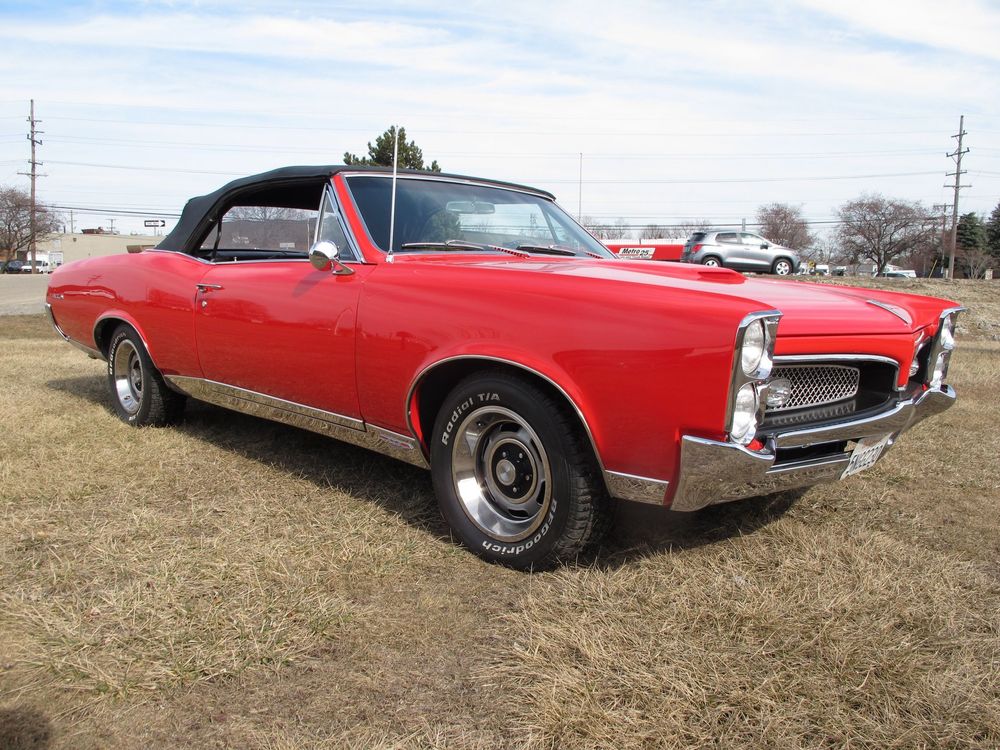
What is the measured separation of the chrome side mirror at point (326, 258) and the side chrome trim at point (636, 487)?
1439 mm

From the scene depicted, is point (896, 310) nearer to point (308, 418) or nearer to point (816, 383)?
point (816, 383)

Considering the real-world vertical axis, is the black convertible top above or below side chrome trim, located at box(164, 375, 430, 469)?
above

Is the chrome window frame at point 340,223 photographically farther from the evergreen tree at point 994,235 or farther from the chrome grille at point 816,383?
the evergreen tree at point 994,235

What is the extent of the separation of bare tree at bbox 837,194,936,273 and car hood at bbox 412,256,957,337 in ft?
201

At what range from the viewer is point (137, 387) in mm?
4805

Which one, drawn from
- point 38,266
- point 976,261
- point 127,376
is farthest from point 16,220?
point 976,261

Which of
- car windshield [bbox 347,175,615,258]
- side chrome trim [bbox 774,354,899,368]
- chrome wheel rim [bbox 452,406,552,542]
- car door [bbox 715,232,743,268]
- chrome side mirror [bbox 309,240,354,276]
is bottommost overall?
chrome wheel rim [bbox 452,406,552,542]

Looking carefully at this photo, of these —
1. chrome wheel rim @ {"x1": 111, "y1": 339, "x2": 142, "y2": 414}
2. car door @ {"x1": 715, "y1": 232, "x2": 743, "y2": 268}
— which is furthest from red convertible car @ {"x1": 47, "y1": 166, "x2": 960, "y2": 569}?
car door @ {"x1": 715, "y1": 232, "x2": 743, "y2": 268}

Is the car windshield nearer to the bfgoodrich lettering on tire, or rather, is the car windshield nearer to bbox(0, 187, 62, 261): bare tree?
the bfgoodrich lettering on tire

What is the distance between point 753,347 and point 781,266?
23.2 meters

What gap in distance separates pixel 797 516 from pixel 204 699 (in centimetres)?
240

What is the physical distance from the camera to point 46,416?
4801 mm

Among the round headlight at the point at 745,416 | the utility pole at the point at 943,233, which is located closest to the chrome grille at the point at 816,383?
the round headlight at the point at 745,416

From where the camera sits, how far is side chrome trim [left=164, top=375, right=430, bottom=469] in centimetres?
308
